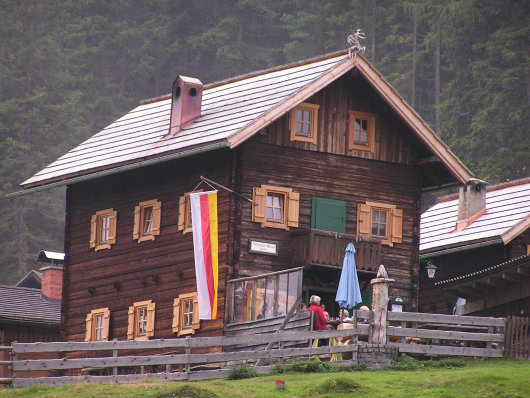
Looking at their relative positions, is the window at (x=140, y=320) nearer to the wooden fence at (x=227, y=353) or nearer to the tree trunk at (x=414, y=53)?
the wooden fence at (x=227, y=353)

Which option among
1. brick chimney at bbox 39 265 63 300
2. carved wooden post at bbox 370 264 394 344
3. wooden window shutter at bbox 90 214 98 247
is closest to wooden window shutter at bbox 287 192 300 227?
carved wooden post at bbox 370 264 394 344

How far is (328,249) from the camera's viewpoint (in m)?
40.1

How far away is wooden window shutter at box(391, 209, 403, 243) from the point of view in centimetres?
4266

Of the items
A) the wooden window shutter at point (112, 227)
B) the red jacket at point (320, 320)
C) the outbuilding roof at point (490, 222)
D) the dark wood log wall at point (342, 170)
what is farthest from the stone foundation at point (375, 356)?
the outbuilding roof at point (490, 222)

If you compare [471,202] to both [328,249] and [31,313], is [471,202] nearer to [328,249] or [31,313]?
[328,249]

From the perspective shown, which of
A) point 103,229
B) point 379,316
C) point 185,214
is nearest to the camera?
point 379,316

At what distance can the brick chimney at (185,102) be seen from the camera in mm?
43375

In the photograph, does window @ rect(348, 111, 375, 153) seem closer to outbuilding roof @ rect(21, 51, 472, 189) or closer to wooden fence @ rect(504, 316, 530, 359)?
outbuilding roof @ rect(21, 51, 472, 189)

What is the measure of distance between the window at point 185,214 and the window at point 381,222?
16.5ft

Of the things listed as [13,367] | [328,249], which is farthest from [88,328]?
[13,367]

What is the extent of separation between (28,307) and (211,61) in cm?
4622

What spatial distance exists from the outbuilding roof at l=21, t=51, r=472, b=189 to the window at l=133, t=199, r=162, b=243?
1531mm

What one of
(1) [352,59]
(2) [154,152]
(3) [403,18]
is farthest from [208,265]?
(3) [403,18]

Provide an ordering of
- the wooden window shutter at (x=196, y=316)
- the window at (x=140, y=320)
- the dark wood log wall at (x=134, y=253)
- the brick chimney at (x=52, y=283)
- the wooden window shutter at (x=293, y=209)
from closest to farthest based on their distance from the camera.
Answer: the wooden window shutter at (x=196, y=316) < the wooden window shutter at (x=293, y=209) < the dark wood log wall at (x=134, y=253) < the window at (x=140, y=320) < the brick chimney at (x=52, y=283)
